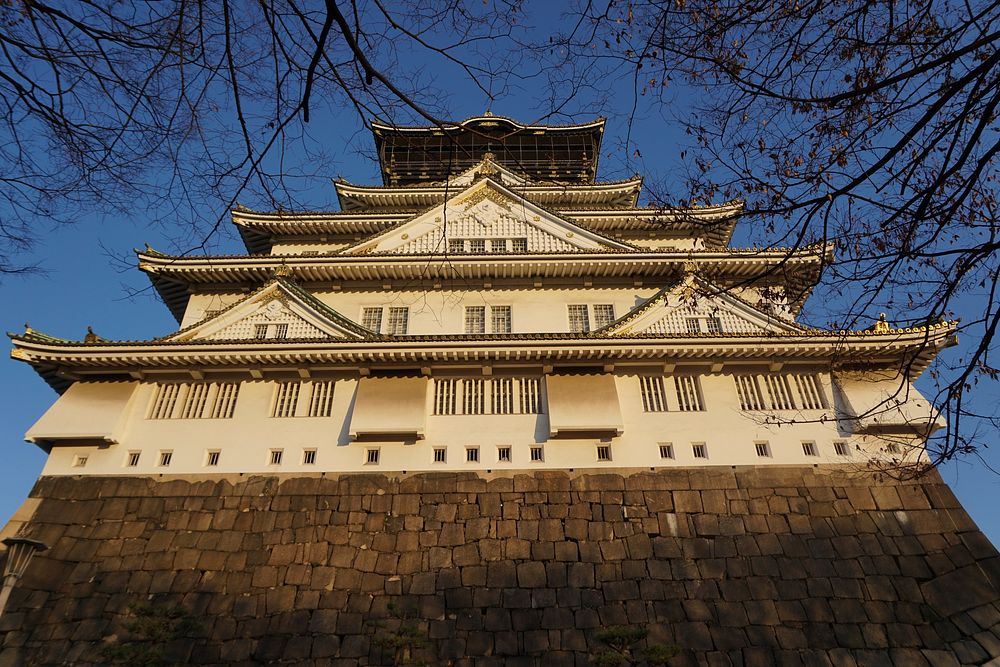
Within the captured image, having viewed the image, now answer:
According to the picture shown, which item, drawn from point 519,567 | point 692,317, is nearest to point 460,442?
point 519,567

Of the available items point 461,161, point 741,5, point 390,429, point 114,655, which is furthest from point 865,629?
point 461,161

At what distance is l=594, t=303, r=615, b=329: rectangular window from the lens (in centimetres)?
1648

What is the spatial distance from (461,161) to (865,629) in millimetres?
22374

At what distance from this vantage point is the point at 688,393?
46.2 feet

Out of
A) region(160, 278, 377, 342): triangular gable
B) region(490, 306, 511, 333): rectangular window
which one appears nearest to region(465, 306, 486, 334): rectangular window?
region(490, 306, 511, 333): rectangular window

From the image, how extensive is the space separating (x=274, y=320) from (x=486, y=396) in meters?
5.92

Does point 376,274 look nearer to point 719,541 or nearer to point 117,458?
point 117,458

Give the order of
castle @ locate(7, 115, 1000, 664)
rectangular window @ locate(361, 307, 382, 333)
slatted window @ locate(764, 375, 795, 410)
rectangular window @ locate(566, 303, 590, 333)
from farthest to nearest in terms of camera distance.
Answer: rectangular window @ locate(361, 307, 382, 333) → rectangular window @ locate(566, 303, 590, 333) → slatted window @ locate(764, 375, 795, 410) → castle @ locate(7, 115, 1000, 664)

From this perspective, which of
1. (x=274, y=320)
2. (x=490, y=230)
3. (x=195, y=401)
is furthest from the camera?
(x=490, y=230)

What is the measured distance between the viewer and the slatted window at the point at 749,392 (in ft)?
45.5

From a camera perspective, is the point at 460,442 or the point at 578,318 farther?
the point at 578,318

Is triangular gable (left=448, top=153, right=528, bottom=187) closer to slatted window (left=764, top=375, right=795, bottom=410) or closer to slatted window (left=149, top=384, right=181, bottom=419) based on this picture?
slatted window (left=764, top=375, right=795, bottom=410)

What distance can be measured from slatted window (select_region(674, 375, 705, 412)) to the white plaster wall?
176 millimetres

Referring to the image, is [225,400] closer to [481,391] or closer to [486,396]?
[481,391]
